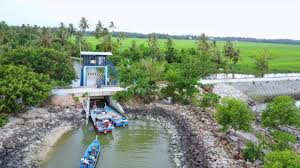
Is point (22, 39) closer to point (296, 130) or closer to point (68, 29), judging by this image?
point (68, 29)

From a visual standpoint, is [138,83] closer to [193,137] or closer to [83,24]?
[193,137]

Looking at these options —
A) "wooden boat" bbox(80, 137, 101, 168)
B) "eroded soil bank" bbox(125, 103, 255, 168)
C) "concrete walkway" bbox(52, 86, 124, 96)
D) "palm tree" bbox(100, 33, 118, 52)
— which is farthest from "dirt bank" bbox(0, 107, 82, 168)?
"palm tree" bbox(100, 33, 118, 52)

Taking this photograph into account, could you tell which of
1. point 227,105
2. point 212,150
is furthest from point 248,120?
point 212,150

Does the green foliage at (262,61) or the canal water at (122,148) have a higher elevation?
the green foliage at (262,61)

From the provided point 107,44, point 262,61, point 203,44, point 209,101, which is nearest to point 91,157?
point 209,101

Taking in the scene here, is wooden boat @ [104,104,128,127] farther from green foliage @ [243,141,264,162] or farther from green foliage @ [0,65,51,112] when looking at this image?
green foliage @ [243,141,264,162]

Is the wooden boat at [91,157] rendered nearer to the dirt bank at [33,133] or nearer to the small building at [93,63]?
the dirt bank at [33,133]

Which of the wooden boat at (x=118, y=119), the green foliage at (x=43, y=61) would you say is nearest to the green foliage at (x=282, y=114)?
the wooden boat at (x=118, y=119)
